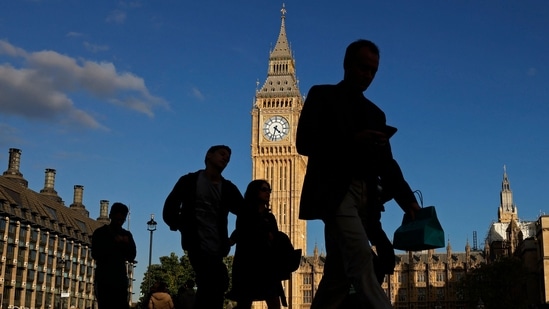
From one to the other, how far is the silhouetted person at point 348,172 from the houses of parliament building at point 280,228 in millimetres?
70616

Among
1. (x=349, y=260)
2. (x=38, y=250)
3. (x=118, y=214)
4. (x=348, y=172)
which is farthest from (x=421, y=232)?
(x=38, y=250)

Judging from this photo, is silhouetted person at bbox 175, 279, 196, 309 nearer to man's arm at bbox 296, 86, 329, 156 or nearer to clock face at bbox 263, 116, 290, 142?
man's arm at bbox 296, 86, 329, 156

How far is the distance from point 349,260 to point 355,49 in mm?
1732

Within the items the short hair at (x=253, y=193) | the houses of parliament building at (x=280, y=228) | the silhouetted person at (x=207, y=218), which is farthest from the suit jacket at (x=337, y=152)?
the houses of parliament building at (x=280, y=228)

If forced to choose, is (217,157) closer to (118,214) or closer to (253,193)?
(253,193)

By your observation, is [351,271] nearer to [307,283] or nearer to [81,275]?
[81,275]

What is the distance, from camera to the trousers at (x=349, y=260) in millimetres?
5191

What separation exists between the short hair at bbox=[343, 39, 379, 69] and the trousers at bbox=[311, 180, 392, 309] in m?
1.02

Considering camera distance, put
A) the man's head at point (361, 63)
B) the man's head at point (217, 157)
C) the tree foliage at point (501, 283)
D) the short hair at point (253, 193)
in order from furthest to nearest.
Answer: the tree foliage at point (501, 283)
the short hair at point (253, 193)
the man's head at point (217, 157)
the man's head at point (361, 63)

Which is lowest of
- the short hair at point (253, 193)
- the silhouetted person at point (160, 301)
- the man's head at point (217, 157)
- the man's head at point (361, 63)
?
the silhouetted person at point (160, 301)

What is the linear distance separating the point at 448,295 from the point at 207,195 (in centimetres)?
10406

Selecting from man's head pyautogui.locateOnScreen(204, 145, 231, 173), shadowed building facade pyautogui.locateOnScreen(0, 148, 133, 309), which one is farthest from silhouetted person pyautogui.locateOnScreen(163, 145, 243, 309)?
shadowed building facade pyautogui.locateOnScreen(0, 148, 133, 309)

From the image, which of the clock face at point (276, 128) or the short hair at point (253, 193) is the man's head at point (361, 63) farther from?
the clock face at point (276, 128)

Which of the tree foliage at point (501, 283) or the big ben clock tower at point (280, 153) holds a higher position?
the big ben clock tower at point (280, 153)
